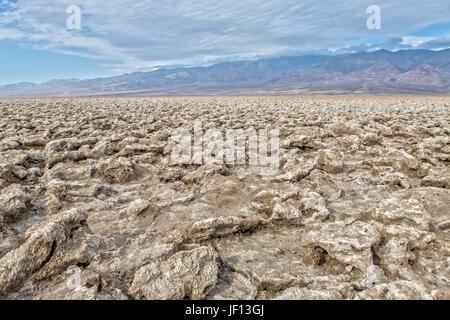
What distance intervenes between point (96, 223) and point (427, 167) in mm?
4350

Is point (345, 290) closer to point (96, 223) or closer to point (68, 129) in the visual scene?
point (96, 223)

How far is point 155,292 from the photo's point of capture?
1.90 m
